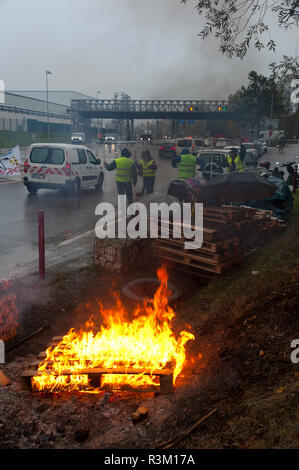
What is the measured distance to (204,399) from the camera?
3.65 metres

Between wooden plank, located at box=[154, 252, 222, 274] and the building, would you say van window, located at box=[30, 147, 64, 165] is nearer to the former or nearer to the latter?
wooden plank, located at box=[154, 252, 222, 274]

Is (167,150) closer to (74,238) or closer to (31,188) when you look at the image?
(31,188)

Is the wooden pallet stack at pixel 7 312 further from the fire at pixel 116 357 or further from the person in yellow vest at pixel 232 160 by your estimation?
the person in yellow vest at pixel 232 160

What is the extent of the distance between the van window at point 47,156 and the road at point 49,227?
1.34 m

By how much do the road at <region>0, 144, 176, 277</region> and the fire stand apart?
3052mm

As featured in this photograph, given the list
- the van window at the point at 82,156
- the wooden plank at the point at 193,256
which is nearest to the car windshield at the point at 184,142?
the van window at the point at 82,156

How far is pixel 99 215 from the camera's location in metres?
13.0

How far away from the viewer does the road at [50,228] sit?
808 cm

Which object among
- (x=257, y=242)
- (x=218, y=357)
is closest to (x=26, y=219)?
(x=257, y=242)

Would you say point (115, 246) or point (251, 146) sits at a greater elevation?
point (251, 146)

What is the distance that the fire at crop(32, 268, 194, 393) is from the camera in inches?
156

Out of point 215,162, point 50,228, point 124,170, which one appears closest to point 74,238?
point 50,228

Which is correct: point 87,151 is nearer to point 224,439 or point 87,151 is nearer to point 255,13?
point 255,13
